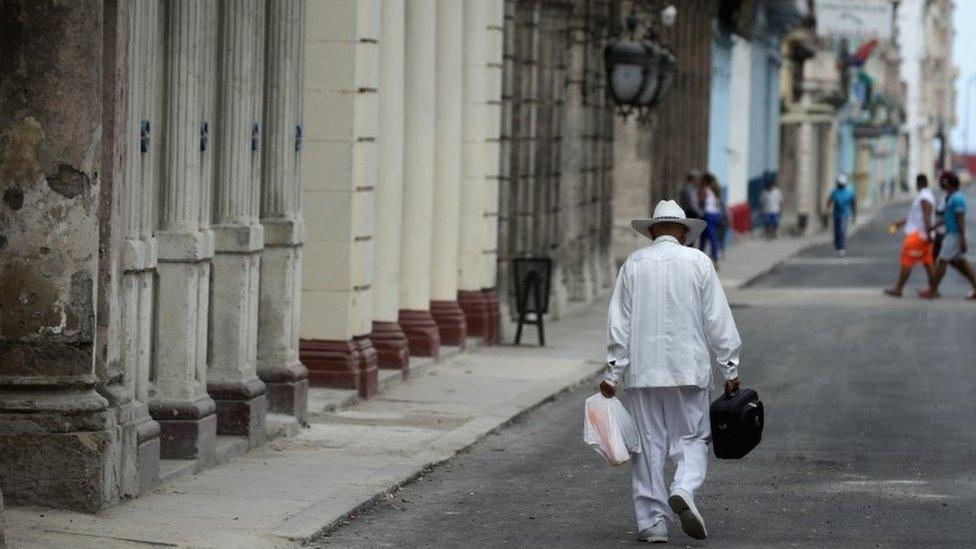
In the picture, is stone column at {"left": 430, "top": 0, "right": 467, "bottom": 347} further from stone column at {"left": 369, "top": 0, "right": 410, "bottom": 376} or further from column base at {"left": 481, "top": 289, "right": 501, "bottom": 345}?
stone column at {"left": 369, "top": 0, "right": 410, "bottom": 376}

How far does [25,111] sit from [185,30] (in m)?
1.96

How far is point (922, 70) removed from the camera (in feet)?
503

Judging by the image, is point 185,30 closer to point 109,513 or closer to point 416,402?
point 109,513

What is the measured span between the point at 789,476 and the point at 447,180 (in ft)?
30.3

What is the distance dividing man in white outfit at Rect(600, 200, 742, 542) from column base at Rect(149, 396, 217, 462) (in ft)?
9.57

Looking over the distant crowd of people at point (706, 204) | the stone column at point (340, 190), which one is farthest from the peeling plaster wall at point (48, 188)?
the distant crowd of people at point (706, 204)

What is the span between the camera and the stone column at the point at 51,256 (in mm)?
12070

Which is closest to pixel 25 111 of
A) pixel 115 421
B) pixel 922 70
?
pixel 115 421

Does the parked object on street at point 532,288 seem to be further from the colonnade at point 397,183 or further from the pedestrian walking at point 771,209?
the pedestrian walking at point 771,209

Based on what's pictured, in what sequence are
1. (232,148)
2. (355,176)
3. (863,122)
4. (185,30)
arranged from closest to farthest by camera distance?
1. (185,30)
2. (232,148)
3. (355,176)
4. (863,122)

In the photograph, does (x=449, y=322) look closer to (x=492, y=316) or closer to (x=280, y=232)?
(x=492, y=316)

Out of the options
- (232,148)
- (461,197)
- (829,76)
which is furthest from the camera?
(829,76)

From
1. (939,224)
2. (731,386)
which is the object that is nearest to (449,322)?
(731,386)

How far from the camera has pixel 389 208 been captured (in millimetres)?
20516
